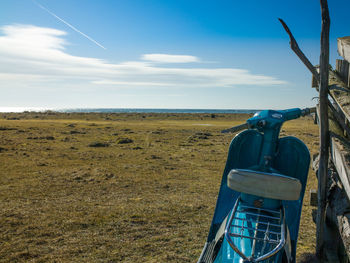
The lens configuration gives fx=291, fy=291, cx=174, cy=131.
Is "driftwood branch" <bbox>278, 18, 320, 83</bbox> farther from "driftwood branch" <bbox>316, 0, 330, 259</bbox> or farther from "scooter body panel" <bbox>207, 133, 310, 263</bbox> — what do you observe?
"scooter body panel" <bbox>207, 133, 310, 263</bbox>

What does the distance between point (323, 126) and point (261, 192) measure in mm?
1397

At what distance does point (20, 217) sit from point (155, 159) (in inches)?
305

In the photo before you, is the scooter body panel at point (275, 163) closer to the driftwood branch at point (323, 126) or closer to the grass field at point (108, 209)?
the driftwood branch at point (323, 126)

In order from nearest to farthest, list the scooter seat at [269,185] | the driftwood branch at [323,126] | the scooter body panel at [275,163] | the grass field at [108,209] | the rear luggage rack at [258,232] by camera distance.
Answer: the rear luggage rack at [258,232]
the scooter seat at [269,185]
the driftwood branch at [323,126]
the scooter body panel at [275,163]
the grass field at [108,209]

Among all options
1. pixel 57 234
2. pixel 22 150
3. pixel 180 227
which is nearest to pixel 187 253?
pixel 180 227

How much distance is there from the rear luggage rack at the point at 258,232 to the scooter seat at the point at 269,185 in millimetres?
→ 215

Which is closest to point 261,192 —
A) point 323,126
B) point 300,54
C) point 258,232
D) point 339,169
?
point 258,232

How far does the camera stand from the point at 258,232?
290 centimetres

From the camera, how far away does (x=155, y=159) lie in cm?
1358

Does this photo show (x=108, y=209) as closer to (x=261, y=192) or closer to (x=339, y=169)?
(x=261, y=192)

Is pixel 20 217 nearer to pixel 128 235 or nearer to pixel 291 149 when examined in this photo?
pixel 128 235

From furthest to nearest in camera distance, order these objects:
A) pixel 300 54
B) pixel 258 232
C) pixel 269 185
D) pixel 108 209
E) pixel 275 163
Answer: pixel 108 209
pixel 275 163
pixel 300 54
pixel 258 232
pixel 269 185

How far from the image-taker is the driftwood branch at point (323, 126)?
3.31 meters

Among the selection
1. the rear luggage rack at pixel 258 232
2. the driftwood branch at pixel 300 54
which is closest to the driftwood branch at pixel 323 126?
the driftwood branch at pixel 300 54
